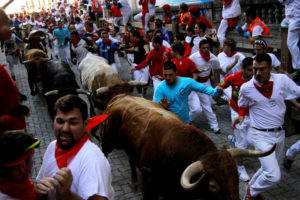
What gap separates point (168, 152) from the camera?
3.84 metres

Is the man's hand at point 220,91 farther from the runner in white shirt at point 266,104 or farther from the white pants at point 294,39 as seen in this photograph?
the white pants at point 294,39

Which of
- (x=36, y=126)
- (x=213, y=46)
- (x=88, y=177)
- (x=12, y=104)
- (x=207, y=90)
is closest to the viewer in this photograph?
(x=88, y=177)

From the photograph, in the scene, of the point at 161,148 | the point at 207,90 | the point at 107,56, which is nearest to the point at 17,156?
the point at 161,148

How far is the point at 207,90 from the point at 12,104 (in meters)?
3.31

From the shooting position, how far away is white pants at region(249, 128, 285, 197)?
4.28 m

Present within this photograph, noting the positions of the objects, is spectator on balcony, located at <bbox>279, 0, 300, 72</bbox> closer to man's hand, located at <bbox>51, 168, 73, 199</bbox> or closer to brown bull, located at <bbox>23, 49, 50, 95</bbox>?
man's hand, located at <bbox>51, 168, 73, 199</bbox>

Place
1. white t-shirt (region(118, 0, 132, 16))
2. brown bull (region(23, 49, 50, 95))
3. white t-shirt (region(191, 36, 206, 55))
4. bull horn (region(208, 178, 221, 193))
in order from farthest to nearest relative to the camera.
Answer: white t-shirt (region(118, 0, 132, 16)), brown bull (region(23, 49, 50, 95)), white t-shirt (region(191, 36, 206, 55)), bull horn (region(208, 178, 221, 193))

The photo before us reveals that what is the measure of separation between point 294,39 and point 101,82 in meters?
4.78

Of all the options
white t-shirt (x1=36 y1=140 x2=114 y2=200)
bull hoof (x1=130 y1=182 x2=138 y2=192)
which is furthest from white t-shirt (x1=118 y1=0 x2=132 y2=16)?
white t-shirt (x1=36 y1=140 x2=114 y2=200)

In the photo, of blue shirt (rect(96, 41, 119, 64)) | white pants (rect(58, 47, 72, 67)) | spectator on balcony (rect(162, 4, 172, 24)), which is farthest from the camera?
spectator on balcony (rect(162, 4, 172, 24))

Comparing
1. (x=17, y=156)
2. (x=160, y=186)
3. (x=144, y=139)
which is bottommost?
Answer: (x=160, y=186)

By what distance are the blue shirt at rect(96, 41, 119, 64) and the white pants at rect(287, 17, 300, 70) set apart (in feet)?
18.6

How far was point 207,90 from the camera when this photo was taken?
17.7 feet

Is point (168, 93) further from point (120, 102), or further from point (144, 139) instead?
point (144, 139)
